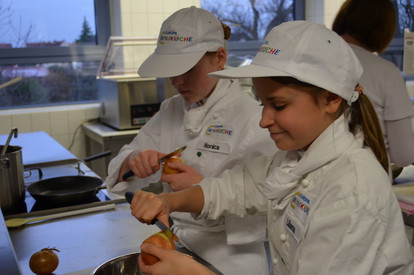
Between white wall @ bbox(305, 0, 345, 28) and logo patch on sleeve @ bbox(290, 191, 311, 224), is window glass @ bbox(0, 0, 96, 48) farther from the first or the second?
logo patch on sleeve @ bbox(290, 191, 311, 224)

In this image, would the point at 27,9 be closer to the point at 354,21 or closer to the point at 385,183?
the point at 354,21

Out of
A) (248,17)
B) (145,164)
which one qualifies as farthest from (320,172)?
(248,17)

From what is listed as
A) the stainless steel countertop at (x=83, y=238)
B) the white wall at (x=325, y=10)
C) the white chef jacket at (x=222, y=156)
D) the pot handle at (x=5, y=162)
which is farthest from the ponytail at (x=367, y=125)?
the white wall at (x=325, y=10)

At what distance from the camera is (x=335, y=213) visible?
34.7 inches

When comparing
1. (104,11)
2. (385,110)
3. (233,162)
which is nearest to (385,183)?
(233,162)

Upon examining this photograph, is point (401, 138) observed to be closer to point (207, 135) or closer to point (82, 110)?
point (207, 135)

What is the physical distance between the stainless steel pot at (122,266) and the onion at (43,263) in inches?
5.4

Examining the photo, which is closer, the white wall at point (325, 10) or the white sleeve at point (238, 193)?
the white sleeve at point (238, 193)

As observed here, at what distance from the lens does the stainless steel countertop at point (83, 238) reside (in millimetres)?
1313

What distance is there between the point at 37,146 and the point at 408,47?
2283 millimetres

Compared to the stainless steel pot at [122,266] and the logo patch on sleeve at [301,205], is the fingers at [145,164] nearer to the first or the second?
the stainless steel pot at [122,266]

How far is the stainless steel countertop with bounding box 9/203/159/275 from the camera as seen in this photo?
1313 millimetres

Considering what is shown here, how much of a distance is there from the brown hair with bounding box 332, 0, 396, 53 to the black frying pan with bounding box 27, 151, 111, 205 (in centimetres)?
123

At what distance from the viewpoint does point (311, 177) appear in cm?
101
